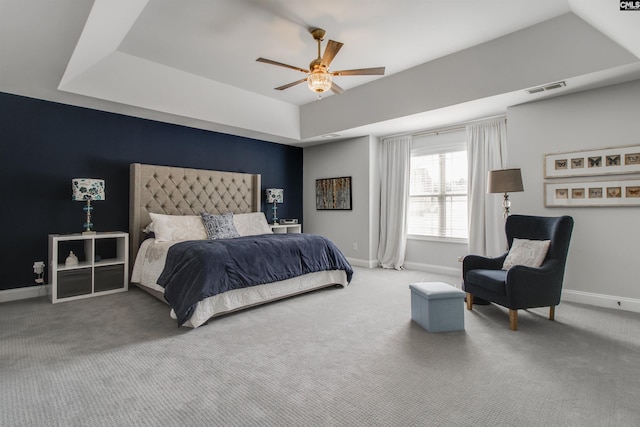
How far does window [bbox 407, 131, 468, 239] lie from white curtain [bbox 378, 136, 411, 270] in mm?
172

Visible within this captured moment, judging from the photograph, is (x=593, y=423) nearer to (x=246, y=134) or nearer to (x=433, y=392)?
(x=433, y=392)

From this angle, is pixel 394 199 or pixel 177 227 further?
pixel 394 199

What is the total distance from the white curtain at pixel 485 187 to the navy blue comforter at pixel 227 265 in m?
2.49

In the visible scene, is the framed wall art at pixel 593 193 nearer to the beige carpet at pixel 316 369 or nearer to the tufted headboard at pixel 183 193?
the beige carpet at pixel 316 369

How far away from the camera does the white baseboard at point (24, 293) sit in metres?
3.72

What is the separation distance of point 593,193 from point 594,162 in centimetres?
36

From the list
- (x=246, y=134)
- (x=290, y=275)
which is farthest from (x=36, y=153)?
(x=290, y=275)

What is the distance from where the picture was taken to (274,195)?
20.3ft

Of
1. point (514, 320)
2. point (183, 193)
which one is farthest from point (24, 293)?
point (514, 320)

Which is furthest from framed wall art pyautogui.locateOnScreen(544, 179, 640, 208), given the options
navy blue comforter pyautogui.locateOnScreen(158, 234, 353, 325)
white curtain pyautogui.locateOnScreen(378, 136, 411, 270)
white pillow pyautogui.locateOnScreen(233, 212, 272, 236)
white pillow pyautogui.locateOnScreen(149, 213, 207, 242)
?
white pillow pyautogui.locateOnScreen(149, 213, 207, 242)

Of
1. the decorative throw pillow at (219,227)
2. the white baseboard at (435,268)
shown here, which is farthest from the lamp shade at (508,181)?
the decorative throw pillow at (219,227)

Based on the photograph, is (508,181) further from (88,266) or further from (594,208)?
(88,266)

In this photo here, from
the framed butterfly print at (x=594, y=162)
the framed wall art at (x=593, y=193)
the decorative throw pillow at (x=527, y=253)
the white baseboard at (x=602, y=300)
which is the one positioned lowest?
the white baseboard at (x=602, y=300)

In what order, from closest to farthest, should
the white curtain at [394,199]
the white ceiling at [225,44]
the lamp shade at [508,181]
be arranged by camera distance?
1. the white ceiling at [225,44]
2. the lamp shade at [508,181]
3. the white curtain at [394,199]
